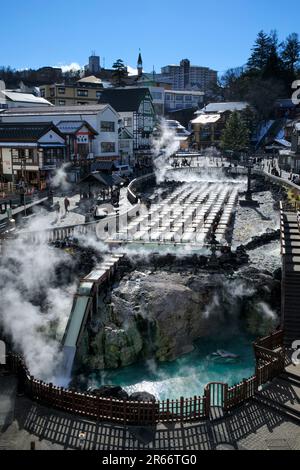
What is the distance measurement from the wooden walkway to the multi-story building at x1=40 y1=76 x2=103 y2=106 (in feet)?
211

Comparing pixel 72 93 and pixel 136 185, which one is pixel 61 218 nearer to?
pixel 136 185

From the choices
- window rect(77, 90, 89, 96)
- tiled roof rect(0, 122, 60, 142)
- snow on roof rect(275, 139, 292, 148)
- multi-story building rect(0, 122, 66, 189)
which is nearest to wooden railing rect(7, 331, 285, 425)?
multi-story building rect(0, 122, 66, 189)

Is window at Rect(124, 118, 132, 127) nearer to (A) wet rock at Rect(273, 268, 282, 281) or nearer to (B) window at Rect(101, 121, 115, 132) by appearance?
(B) window at Rect(101, 121, 115, 132)

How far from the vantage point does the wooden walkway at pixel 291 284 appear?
17.3m

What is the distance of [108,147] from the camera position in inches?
2052

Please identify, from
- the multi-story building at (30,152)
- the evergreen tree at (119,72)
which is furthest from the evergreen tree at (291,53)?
the multi-story building at (30,152)

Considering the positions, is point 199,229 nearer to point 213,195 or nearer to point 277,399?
point 213,195

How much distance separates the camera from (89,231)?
1031 inches

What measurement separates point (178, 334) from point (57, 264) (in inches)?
291

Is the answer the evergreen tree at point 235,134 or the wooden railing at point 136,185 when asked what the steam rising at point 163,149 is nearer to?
the wooden railing at point 136,185

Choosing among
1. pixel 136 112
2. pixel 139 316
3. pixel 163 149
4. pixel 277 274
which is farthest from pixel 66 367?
pixel 163 149

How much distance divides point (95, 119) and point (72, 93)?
35.2m

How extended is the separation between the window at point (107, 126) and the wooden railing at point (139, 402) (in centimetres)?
4054
